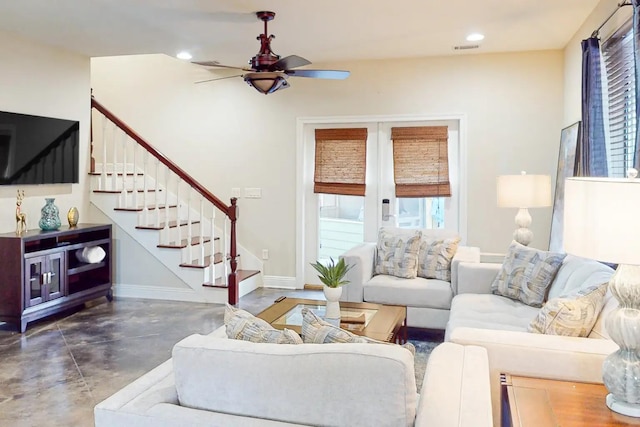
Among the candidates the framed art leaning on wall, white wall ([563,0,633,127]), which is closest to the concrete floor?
the framed art leaning on wall

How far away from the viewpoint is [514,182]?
4281mm

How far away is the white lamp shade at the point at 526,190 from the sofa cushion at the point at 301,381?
321cm

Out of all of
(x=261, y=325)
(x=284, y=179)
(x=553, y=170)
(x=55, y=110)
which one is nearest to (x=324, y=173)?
(x=284, y=179)

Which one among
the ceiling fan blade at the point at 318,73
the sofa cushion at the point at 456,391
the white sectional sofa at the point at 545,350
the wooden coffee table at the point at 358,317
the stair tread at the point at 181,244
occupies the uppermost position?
the ceiling fan blade at the point at 318,73

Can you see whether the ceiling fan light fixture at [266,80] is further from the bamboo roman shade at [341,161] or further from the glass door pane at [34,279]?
the glass door pane at [34,279]

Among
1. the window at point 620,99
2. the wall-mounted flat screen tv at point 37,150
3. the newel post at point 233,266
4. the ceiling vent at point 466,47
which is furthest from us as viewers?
the newel post at point 233,266

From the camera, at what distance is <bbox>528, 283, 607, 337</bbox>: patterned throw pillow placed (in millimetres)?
2416

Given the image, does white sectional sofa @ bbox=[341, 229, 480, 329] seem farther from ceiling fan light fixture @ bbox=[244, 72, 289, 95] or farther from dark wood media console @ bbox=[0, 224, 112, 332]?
dark wood media console @ bbox=[0, 224, 112, 332]

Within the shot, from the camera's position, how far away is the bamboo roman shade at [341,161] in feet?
20.3

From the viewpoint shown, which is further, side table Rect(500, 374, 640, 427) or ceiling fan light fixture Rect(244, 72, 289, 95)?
ceiling fan light fixture Rect(244, 72, 289, 95)

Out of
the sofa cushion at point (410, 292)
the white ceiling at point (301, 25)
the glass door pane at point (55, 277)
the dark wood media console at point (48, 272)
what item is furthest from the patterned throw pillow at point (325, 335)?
the glass door pane at point (55, 277)

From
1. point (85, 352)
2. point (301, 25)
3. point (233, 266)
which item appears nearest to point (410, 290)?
point (233, 266)

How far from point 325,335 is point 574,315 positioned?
1369mm

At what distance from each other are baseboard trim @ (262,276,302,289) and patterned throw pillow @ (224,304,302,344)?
15.1 feet
